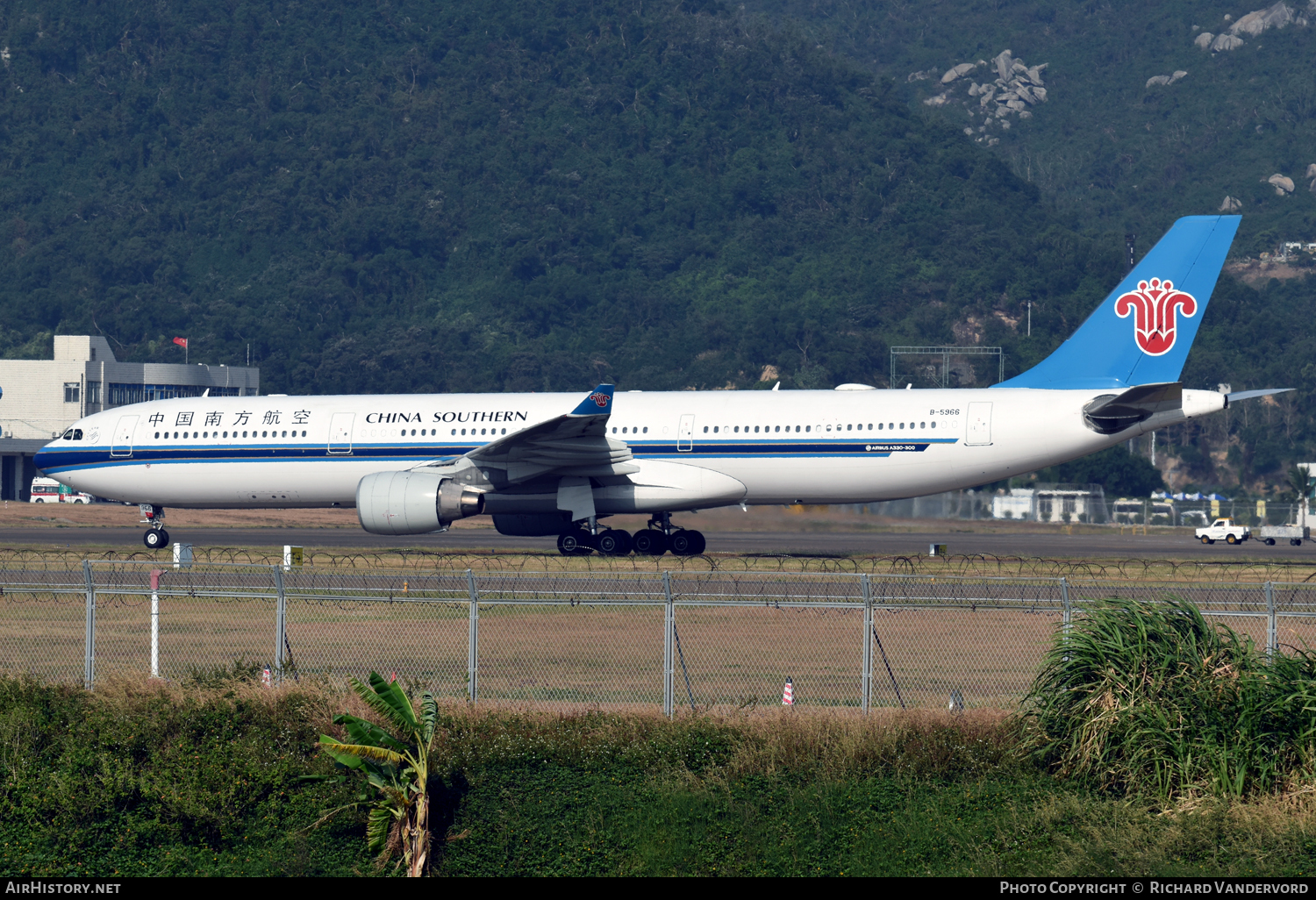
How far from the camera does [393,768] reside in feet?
49.9

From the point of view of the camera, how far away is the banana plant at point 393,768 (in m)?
15.0

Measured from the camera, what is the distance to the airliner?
33.9 metres

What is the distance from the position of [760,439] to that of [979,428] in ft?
16.9

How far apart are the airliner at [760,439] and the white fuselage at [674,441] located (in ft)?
0.15

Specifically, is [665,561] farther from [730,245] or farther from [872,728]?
Result: [730,245]

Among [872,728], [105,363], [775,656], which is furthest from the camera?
[105,363]

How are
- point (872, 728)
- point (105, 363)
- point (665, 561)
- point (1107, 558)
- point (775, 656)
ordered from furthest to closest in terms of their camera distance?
point (105, 363) → point (1107, 558) → point (665, 561) → point (775, 656) → point (872, 728)

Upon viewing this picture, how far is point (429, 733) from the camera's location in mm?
15383

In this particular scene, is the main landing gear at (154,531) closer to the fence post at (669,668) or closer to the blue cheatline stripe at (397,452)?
the blue cheatline stripe at (397,452)

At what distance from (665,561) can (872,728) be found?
1780 centimetres

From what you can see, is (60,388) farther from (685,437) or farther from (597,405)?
(597,405)

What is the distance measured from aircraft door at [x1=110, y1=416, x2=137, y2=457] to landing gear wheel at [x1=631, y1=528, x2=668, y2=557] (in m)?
14.2

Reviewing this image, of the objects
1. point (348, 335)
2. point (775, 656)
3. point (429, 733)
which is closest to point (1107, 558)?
point (775, 656)
